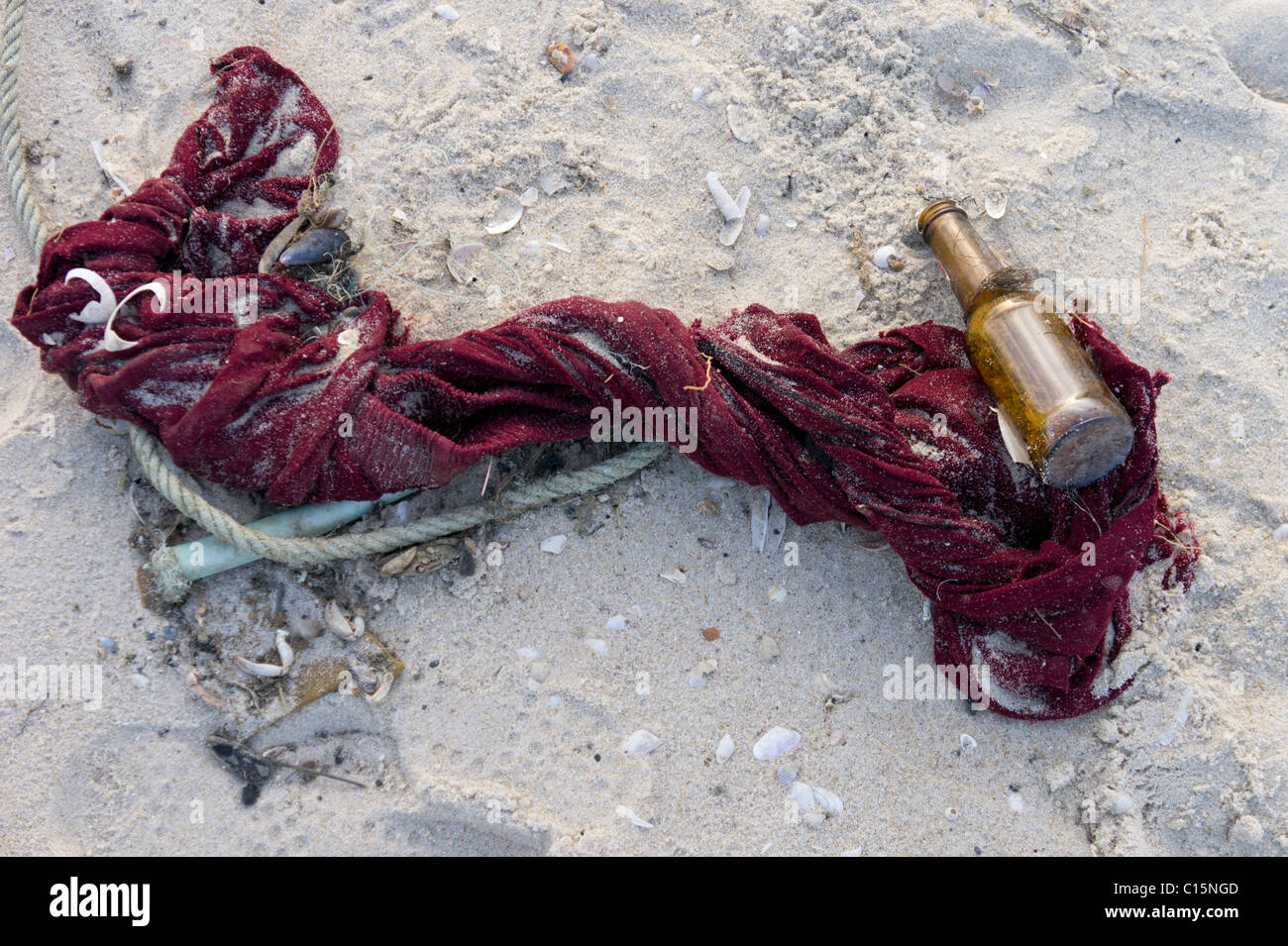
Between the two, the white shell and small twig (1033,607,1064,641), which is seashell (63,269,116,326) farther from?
small twig (1033,607,1064,641)

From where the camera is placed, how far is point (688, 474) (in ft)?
9.34

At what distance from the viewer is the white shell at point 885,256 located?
2973 millimetres

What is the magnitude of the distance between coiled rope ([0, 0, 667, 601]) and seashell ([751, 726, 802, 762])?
37.8 inches

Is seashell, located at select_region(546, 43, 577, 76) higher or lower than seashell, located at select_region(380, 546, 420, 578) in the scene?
higher

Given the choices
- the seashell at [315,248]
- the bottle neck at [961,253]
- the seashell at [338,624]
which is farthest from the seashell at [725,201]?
the seashell at [338,624]

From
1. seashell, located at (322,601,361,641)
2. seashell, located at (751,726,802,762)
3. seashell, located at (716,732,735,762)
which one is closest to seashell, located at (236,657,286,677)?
seashell, located at (322,601,361,641)

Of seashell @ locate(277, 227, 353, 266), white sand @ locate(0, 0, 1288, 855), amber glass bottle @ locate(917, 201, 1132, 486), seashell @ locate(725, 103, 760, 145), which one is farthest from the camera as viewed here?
seashell @ locate(725, 103, 760, 145)

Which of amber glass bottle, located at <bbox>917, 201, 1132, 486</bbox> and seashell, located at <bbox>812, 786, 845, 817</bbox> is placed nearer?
amber glass bottle, located at <bbox>917, 201, 1132, 486</bbox>

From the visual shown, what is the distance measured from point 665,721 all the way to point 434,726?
74 centimetres

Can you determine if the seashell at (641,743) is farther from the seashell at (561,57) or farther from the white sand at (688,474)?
the seashell at (561,57)

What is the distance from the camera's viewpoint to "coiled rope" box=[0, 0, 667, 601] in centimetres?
254

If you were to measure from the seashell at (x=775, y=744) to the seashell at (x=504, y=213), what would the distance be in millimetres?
1996

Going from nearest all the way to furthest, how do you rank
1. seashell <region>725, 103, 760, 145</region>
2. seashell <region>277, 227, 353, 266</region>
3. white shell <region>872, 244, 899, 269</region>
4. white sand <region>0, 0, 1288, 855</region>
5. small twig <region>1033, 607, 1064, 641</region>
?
1. small twig <region>1033, 607, 1064, 641</region>
2. white sand <region>0, 0, 1288, 855</region>
3. seashell <region>277, 227, 353, 266</region>
4. white shell <region>872, 244, 899, 269</region>
5. seashell <region>725, 103, 760, 145</region>

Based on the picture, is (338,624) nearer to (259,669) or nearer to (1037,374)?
(259,669)
